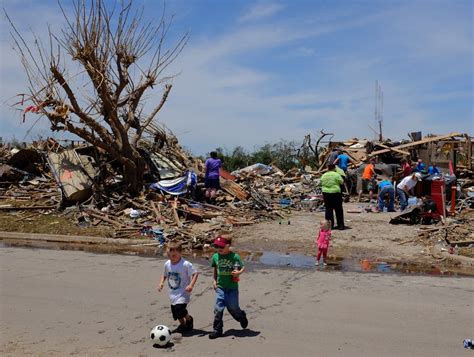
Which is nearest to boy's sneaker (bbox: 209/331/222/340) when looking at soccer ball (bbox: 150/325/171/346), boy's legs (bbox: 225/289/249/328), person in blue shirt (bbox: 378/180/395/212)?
boy's legs (bbox: 225/289/249/328)

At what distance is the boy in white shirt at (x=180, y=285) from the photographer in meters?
6.13

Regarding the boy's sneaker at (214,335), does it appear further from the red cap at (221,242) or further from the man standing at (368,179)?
the man standing at (368,179)

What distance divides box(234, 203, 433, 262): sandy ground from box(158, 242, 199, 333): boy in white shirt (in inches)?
248

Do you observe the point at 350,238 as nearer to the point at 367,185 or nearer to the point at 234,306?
the point at 367,185

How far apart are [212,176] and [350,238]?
585cm

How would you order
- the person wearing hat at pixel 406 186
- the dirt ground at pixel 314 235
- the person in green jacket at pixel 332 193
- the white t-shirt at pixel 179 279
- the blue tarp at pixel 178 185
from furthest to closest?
the blue tarp at pixel 178 185 → the person wearing hat at pixel 406 186 → the person in green jacket at pixel 332 193 → the dirt ground at pixel 314 235 → the white t-shirt at pixel 179 279

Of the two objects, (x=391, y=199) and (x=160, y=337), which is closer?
(x=160, y=337)

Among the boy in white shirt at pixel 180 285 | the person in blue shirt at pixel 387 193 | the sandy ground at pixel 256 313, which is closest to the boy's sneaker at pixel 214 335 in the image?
the sandy ground at pixel 256 313

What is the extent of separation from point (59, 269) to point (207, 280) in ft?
9.83

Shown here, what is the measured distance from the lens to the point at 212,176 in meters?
17.6

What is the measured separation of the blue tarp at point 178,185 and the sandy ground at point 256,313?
7.23 meters

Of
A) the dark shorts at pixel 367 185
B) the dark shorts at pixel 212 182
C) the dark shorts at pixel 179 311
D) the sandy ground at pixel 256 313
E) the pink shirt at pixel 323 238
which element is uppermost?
the dark shorts at pixel 212 182

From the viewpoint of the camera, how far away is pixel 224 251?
20.2 feet

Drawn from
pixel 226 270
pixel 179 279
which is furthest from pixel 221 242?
pixel 179 279
